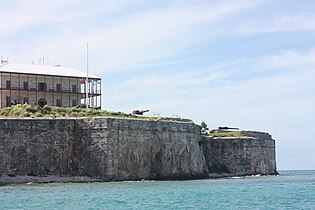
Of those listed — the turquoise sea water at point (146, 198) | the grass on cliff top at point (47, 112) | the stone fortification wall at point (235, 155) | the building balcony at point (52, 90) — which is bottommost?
the turquoise sea water at point (146, 198)

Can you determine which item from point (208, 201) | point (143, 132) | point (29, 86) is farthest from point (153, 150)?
point (208, 201)

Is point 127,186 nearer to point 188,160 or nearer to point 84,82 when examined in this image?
point 188,160

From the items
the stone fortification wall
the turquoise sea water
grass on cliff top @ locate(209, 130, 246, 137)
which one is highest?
grass on cliff top @ locate(209, 130, 246, 137)

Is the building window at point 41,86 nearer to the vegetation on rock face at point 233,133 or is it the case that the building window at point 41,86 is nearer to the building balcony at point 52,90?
the building balcony at point 52,90

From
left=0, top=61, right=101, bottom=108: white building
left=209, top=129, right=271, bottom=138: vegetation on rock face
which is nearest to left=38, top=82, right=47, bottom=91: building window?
left=0, top=61, right=101, bottom=108: white building

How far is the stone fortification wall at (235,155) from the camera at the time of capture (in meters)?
67.6

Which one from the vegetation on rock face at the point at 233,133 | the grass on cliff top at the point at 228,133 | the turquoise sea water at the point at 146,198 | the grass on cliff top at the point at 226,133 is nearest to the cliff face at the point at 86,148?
the turquoise sea water at the point at 146,198

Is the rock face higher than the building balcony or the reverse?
the reverse

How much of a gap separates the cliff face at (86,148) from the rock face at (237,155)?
1234 centimetres

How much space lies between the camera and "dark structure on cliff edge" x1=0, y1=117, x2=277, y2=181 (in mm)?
48312

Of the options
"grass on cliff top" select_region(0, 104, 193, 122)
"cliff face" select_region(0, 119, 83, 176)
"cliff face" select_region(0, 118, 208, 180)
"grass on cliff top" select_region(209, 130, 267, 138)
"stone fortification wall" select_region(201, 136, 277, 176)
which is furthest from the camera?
"grass on cliff top" select_region(209, 130, 267, 138)

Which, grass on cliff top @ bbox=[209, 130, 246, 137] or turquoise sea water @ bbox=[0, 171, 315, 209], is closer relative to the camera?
turquoise sea water @ bbox=[0, 171, 315, 209]

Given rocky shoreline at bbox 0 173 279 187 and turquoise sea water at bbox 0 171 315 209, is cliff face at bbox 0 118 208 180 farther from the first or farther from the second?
turquoise sea water at bbox 0 171 315 209

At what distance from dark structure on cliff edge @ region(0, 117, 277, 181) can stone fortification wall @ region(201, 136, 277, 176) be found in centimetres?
940
